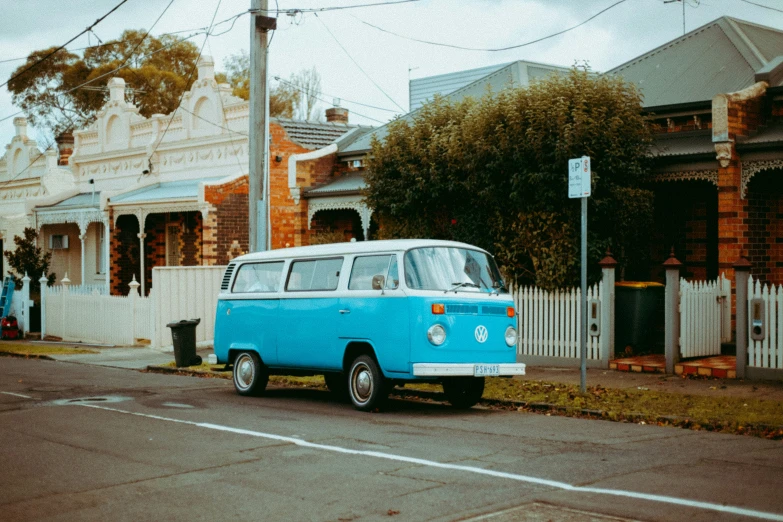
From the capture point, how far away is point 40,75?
48.5 m

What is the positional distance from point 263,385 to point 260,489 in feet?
20.6

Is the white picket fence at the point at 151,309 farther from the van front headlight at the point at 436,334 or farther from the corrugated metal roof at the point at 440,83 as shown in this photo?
the van front headlight at the point at 436,334

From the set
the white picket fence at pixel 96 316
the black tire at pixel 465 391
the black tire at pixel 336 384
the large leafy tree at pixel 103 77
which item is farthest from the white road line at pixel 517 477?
the large leafy tree at pixel 103 77

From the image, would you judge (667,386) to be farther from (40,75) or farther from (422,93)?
(40,75)

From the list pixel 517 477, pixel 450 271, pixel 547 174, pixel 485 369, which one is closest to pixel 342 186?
pixel 547 174

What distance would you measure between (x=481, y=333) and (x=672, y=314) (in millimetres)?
4272

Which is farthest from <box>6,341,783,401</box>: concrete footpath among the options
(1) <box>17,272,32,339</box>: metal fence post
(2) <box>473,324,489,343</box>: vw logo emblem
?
(1) <box>17,272,32,339</box>: metal fence post

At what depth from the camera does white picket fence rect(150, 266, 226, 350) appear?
21.4 m

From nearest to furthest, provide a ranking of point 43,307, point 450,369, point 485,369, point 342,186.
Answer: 1. point 450,369
2. point 485,369
3. point 342,186
4. point 43,307

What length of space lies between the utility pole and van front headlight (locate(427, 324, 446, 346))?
244 inches

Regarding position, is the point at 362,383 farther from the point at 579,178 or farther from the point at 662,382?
the point at 662,382

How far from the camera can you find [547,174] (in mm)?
15586

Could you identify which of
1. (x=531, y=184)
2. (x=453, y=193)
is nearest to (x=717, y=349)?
(x=531, y=184)

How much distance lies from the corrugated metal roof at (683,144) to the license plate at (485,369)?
6442 mm
